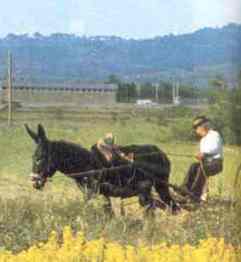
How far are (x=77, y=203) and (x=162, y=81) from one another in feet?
2.47

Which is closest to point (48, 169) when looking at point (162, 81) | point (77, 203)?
point (77, 203)

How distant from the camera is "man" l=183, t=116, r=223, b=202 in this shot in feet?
21.2

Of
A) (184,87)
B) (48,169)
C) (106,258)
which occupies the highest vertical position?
(184,87)

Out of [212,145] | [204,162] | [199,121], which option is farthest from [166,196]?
[199,121]

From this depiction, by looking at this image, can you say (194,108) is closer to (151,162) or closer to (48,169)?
(151,162)

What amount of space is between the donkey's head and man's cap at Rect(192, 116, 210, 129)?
728mm

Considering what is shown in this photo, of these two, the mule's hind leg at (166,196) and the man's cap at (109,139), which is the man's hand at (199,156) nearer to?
the mule's hind leg at (166,196)

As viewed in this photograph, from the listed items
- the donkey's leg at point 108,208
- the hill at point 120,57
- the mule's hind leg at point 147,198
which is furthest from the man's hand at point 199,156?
the donkey's leg at point 108,208

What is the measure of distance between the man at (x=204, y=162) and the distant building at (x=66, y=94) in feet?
1.56

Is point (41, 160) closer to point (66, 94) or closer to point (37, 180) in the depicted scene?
point (37, 180)

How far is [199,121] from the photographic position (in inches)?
253

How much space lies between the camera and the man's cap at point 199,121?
21.0 ft

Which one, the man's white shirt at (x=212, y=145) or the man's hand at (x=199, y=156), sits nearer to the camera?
the man's white shirt at (x=212, y=145)

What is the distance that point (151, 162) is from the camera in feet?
21.5
